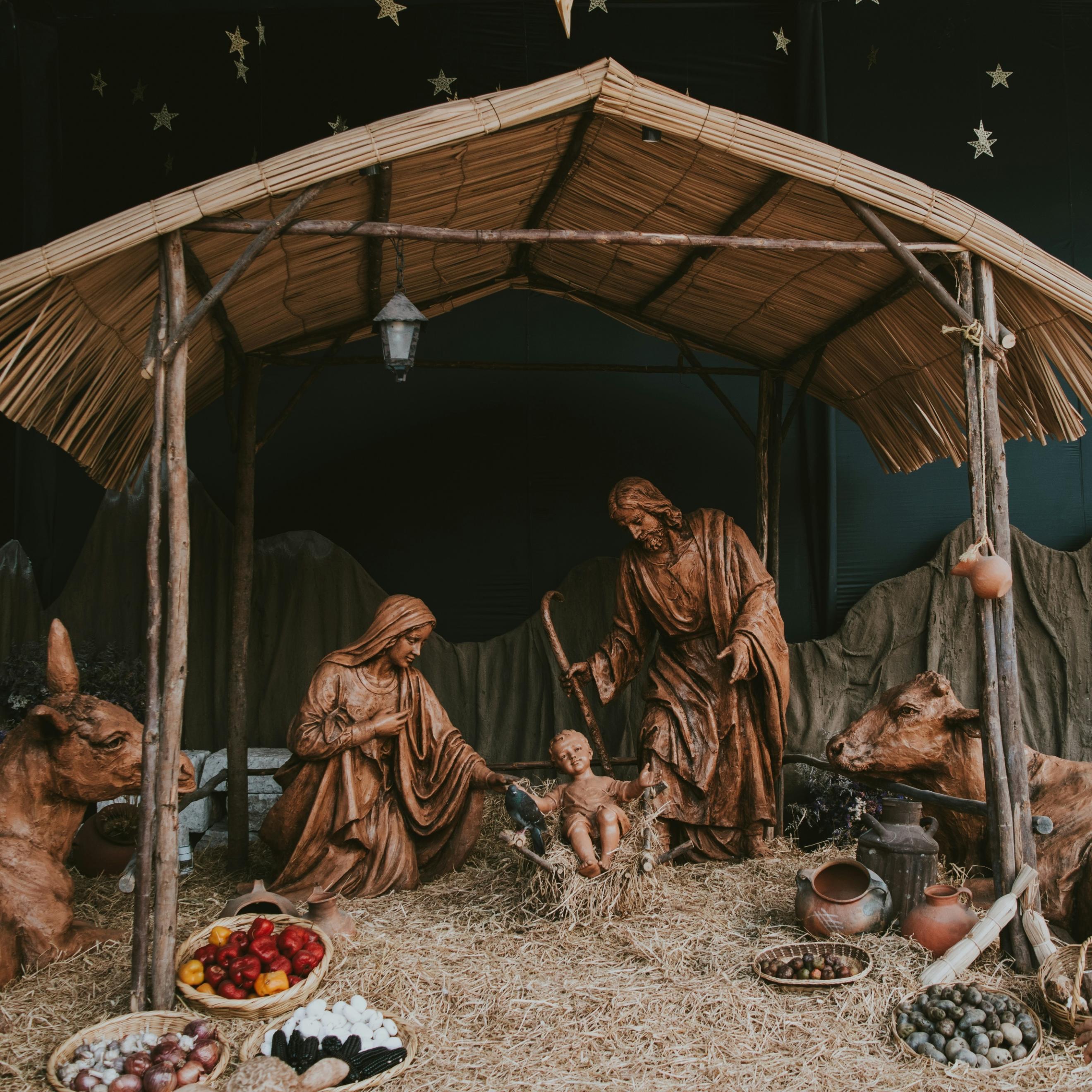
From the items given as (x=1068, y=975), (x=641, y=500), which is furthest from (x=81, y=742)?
(x=1068, y=975)

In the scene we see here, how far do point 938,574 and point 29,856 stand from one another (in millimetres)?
5672

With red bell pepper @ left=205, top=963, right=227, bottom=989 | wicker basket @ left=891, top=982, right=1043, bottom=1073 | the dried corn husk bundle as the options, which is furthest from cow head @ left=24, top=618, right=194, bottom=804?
the dried corn husk bundle

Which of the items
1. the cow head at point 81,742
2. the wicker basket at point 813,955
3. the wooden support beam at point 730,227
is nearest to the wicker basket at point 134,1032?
the cow head at point 81,742

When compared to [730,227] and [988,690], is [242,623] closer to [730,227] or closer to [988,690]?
[730,227]

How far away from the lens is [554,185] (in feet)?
18.0

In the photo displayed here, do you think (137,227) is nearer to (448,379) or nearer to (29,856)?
(29,856)

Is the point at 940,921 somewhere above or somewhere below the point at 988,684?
below

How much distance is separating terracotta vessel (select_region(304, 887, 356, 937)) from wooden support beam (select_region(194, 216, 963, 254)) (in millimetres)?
2823

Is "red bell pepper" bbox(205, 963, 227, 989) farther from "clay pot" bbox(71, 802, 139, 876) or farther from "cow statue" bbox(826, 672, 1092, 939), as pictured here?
"cow statue" bbox(826, 672, 1092, 939)

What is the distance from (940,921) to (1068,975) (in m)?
0.52

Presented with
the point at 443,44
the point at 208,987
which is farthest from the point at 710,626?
the point at 443,44

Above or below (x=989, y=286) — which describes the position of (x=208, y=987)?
below

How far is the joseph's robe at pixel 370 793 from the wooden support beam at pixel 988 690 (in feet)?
8.28

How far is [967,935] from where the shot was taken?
444 centimetres
